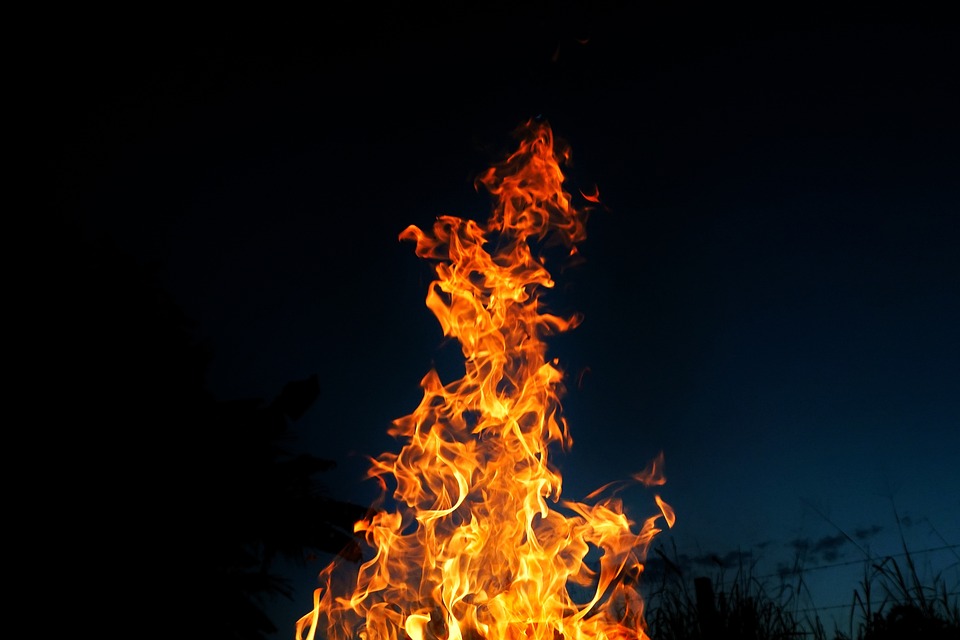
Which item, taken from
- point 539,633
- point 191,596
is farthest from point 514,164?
point 191,596

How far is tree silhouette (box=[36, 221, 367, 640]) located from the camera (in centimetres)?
925

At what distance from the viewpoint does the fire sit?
4848 mm

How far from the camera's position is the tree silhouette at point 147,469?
9.25 metres

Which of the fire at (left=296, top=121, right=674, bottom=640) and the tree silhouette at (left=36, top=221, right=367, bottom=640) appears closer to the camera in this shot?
the fire at (left=296, top=121, right=674, bottom=640)

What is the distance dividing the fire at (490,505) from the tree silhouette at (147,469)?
4222 millimetres

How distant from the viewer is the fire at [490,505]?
15.9 feet

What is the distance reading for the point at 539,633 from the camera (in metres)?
4.66

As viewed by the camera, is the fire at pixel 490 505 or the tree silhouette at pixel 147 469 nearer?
the fire at pixel 490 505

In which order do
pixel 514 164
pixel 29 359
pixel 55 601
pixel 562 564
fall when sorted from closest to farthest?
pixel 562 564 < pixel 514 164 < pixel 55 601 < pixel 29 359

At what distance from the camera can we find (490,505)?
546 cm

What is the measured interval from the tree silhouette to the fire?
4.22m

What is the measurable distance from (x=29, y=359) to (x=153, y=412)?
70.7 inches

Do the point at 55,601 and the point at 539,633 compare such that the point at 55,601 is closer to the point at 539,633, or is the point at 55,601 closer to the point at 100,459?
the point at 100,459

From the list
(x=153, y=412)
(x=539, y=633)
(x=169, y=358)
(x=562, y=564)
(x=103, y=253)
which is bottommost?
(x=539, y=633)
